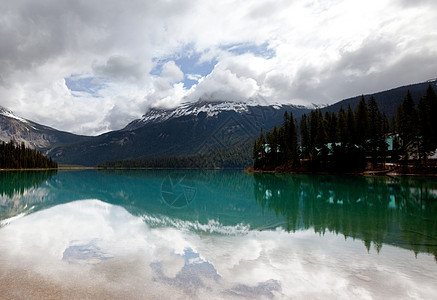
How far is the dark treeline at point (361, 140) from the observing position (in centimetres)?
6519

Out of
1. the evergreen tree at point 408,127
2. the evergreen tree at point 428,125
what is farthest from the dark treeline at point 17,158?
the evergreen tree at point 428,125

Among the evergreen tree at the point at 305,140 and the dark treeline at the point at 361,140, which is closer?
the dark treeline at the point at 361,140

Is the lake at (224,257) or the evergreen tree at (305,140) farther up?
the evergreen tree at (305,140)

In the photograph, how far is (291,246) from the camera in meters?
13.9

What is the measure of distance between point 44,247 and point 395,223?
2120cm

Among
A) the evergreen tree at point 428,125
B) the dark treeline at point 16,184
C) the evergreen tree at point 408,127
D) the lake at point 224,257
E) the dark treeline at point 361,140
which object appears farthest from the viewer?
the evergreen tree at point 408,127

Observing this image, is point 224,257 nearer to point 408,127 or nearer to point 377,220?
point 377,220

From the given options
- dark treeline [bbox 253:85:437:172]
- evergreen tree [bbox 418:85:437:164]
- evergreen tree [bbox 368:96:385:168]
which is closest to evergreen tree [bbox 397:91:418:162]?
dark treeline [bbox 253:85:437:172]

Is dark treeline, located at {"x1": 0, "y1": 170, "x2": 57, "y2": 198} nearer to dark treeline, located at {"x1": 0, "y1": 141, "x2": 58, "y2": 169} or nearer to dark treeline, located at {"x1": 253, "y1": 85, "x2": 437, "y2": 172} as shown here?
dark treeline, located at {"x1": 253, "y1": 85, "x2": 437, "y2": 172}

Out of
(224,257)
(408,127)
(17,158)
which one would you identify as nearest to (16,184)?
(224,257)

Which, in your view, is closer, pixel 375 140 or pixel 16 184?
pixel 16 184

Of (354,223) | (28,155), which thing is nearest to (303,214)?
(354,223)

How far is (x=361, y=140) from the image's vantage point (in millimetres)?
78750

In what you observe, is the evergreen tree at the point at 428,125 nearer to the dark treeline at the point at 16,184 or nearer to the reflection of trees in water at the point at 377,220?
the reflection of trees in water at the point at 377,220
